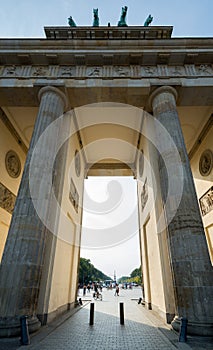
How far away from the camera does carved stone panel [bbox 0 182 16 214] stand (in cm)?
1082

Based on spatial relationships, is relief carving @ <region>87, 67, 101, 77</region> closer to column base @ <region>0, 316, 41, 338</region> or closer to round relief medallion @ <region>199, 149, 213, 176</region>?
round relief medallion @ <region>199, 149, 213, 176</region>

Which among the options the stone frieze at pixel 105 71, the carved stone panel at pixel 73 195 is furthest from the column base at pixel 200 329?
the stone frieze at pixel 105 71

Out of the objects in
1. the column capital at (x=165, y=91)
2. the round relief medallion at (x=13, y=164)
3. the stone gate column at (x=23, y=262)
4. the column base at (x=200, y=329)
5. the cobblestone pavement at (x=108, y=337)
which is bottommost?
the cobblestone pavement at (x=108, y=337)

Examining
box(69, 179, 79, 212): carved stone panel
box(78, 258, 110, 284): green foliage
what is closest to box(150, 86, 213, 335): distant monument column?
box(69, 179, 79, 212): carved stone panel

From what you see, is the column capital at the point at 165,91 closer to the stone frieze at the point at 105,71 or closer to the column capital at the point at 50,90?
the stone frieze at the point at 105,71

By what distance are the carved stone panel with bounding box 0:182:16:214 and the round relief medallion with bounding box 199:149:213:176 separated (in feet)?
39.3

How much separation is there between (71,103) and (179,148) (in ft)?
19.0

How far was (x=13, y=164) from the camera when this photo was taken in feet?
39.4

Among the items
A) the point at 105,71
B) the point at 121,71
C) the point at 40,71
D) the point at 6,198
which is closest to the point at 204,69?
the point at 121,71

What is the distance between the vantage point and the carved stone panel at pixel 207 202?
1211 cm

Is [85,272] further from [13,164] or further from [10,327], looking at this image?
[10,327]

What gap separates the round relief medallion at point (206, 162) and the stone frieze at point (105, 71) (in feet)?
15.1

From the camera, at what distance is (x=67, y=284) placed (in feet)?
33.9

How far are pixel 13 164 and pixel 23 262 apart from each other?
25.7ft
